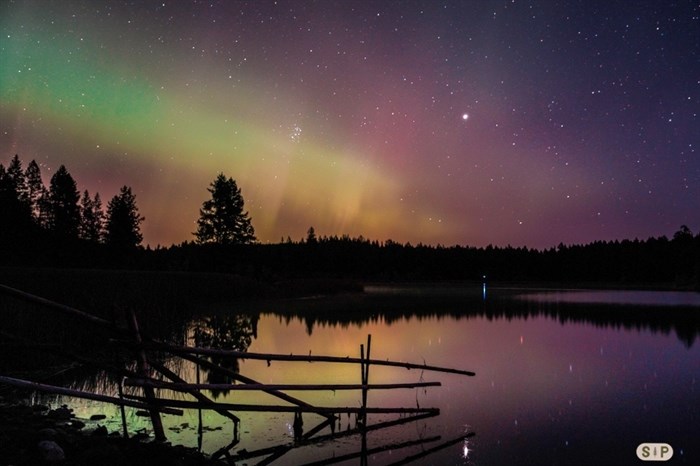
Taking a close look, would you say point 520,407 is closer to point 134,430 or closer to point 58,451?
point 134,430

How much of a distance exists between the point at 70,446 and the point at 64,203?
89006 mm

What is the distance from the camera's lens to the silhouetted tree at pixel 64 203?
8738 cm

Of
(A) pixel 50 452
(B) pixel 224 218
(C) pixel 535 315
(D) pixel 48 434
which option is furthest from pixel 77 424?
(B) pixel 224 218

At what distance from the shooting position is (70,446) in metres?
9.66

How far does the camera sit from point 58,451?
29.2ft

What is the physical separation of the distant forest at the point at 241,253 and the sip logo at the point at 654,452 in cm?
6223

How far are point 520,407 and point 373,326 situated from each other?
23.7 m

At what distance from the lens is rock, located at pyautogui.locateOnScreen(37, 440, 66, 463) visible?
28.8ft

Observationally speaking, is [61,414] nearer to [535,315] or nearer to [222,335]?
[222,335]

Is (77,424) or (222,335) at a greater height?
(77,424)

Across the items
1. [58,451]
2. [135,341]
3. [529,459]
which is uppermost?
[135,341]

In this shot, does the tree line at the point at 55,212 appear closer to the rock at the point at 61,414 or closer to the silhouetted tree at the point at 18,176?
the silhouetted tree at the point at 18,176

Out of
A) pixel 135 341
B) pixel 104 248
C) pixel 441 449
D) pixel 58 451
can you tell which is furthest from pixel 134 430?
pixel 104 248

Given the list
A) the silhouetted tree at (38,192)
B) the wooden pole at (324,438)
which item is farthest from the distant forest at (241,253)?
the wooden pole at (324,438)
